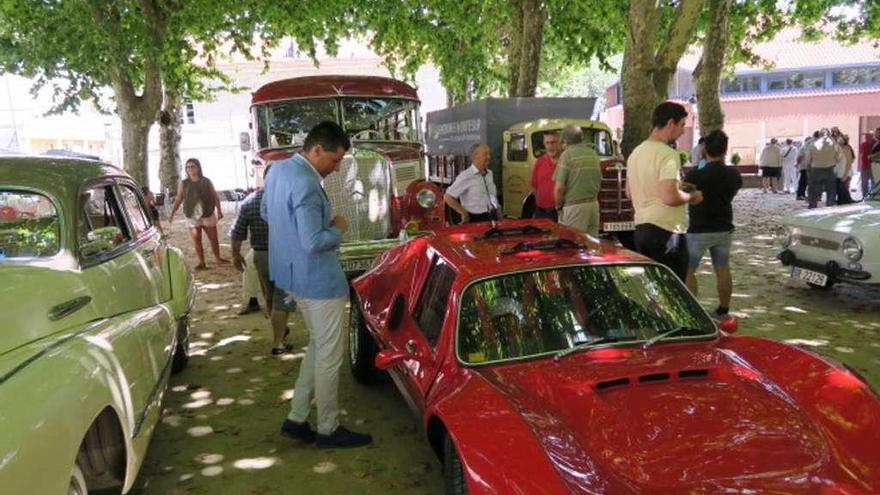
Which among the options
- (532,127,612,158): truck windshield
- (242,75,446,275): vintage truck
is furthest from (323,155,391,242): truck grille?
(532,127,612,158): truck windshield

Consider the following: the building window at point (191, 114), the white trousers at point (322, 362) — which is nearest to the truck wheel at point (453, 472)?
the white trousers at point (322, 362)

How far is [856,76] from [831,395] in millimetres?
42148

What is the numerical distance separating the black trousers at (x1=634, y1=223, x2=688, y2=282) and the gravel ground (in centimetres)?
170

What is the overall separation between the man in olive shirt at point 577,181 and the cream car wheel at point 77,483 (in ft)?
17.4

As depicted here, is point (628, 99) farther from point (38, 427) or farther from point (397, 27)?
point (397, 27)

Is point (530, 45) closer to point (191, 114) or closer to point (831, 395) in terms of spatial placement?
point (831, 395)

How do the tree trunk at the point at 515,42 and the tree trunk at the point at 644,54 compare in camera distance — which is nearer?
the tree trunk at the point at 644,54

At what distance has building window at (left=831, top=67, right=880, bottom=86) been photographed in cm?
3700

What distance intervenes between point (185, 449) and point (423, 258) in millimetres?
1995

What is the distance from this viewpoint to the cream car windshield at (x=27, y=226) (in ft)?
12.2

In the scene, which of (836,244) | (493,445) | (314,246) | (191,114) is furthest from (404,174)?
(191,114)

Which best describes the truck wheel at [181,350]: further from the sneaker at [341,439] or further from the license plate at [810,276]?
the license plate at [810,276]

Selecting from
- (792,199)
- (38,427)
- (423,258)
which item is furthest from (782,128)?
(38,427)

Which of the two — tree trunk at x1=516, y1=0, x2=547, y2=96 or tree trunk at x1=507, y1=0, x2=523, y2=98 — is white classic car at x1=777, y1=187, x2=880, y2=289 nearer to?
tree trunk at x1=516, y1=0, x2=547, y2=96
